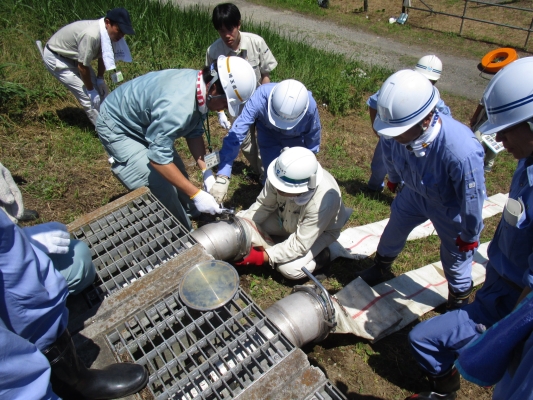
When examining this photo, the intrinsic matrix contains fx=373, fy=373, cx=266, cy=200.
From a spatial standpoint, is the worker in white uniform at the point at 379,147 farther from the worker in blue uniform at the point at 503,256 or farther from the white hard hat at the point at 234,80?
the worker in blue uniform at the point at 503,256

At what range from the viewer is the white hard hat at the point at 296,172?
2.65 m

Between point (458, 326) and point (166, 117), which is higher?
point (166, 117)

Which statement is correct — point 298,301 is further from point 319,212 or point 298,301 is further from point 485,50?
point 485,50

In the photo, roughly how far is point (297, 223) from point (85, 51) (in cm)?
315

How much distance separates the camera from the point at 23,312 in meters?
1.29

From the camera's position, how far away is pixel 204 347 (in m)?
1.82

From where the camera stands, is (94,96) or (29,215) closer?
(29,215)

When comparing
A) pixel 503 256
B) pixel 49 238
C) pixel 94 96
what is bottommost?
pixel 94 96

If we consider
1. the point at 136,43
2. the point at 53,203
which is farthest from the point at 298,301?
the point at 136,43

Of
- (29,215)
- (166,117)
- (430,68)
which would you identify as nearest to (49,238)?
(166,117)

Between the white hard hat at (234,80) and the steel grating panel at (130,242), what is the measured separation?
0.90 metres

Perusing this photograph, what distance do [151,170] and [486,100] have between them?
240cm

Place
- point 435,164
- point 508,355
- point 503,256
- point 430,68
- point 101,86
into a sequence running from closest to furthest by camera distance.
Answer: point 508,355, point 503,256, point 435,164, point 430,68, point 101,86

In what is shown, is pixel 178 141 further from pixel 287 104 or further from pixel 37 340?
pixel 37 340
